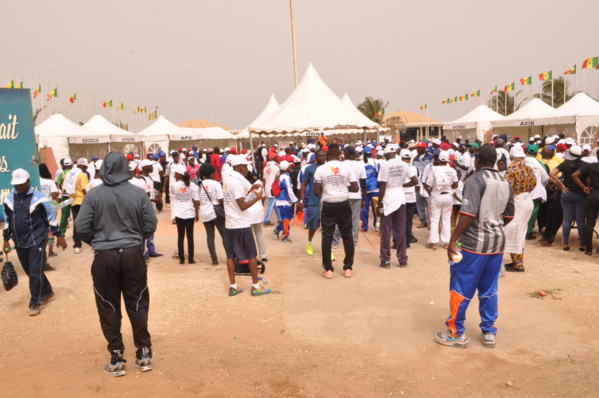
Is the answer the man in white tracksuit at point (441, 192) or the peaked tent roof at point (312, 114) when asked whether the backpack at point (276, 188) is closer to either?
the man in white tracksuit at point (441, 192)

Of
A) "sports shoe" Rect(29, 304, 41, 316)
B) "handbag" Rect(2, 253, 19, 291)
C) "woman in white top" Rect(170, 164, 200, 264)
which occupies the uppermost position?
"woman in white top" Rect(170, 164, 200, 264)

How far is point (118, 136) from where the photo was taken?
25.2 m

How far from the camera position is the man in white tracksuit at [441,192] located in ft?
26.7

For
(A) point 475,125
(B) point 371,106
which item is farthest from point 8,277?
(B) point 371,106

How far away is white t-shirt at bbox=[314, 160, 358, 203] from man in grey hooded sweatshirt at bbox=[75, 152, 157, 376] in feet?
10.2

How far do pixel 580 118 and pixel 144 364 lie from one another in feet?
68.3

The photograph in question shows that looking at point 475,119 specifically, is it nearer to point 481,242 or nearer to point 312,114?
point 312,114

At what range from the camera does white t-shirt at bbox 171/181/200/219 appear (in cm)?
790

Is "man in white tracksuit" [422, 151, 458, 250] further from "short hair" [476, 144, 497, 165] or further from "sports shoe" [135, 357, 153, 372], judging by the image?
"sports shoe" [135, 357, 153, 372]

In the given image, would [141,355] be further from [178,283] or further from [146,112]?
[146,112]

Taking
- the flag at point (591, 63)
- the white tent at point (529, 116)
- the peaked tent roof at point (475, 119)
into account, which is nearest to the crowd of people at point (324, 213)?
the white tent at point (529, 116)

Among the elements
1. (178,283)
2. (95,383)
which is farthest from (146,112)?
(95,383)

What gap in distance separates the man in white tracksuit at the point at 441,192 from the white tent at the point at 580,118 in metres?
14.3

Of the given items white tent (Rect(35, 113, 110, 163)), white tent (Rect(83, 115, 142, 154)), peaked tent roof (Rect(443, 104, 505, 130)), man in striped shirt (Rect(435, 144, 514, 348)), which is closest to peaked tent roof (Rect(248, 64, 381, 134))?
white tent (Rect(83, 115, 142, 154))
